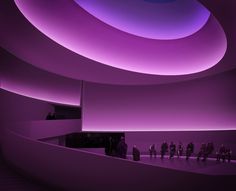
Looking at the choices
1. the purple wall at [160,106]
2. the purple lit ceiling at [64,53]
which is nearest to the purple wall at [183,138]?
the purple wall at [160,106]

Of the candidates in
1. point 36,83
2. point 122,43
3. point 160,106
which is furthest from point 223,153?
point 36,83

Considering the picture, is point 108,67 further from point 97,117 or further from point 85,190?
point 85,190

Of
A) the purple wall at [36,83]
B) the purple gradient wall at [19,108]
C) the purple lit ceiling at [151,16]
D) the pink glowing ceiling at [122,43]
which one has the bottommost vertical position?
the purple gradient wall at [19,108]

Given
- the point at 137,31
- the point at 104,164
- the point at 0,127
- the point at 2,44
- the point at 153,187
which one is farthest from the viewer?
the point at 137,31

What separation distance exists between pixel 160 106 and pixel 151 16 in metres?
7.62

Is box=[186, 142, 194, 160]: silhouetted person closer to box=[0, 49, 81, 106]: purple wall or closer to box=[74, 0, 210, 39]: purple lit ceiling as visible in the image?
box=[74, 0, 210, 39]: purple lit ceiling

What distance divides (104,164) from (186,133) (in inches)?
543

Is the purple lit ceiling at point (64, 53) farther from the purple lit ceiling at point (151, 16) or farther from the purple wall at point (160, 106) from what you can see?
the purple wall at point (160, 106)

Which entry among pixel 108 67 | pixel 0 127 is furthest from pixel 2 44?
pixel 108 67

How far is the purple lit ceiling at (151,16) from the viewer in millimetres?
15273

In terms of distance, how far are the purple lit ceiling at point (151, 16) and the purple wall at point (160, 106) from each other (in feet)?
15.5

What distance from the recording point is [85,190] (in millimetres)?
6395

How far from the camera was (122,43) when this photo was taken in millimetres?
18391

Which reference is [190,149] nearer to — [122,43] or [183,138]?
[183,138]
